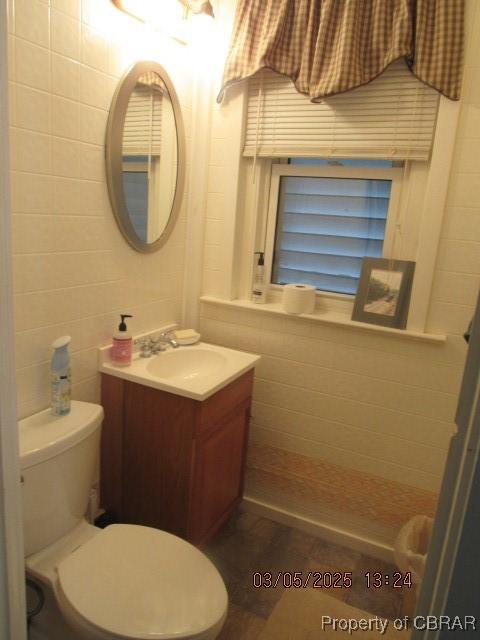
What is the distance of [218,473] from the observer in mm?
1809

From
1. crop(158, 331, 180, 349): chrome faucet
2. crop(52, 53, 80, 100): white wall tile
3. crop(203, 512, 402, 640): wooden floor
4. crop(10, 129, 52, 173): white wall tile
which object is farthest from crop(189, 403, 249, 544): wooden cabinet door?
crop(52, 53, 80, 100): white wall tile

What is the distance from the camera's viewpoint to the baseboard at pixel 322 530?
1944mm

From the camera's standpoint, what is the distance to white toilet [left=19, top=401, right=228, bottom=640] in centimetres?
112

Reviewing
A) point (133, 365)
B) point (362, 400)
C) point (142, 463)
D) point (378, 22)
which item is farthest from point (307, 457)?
point (378, 22)

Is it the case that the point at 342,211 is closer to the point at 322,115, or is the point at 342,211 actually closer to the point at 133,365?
the point at 322,115

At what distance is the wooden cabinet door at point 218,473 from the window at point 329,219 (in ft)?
2.33

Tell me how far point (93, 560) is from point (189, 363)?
2.86ft

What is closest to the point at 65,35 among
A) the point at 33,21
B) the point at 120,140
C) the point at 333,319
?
the point at 33,21

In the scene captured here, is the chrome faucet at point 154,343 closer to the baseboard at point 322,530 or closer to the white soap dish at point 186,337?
the white soap dish at point 186,337

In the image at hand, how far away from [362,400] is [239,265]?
2.72ft

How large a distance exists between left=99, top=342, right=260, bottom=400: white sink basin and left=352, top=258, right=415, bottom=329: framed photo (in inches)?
20.1

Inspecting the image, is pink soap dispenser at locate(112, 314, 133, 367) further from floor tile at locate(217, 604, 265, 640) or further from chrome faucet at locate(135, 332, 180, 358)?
floor tile at locate(217, 604, 265, 640)

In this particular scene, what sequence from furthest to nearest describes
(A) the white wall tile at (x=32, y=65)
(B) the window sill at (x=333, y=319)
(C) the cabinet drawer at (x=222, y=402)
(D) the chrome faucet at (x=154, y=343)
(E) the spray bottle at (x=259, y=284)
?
(E) the spray bottle at (x=259, y=284) → (D) the chrome faucet at (x=154, y=343) → (B) the window sill at (x=333, y=319) → (C) the cabinet drawer at (x=222, y=402) → (A) the white wall tile at (x=32, y=65)

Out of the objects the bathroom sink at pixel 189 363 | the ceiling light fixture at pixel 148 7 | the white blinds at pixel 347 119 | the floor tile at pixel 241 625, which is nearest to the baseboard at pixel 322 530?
the floor tile at pixel 241 625
